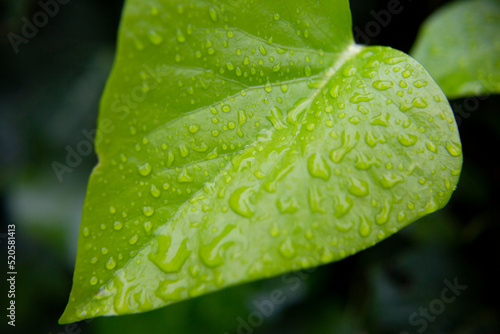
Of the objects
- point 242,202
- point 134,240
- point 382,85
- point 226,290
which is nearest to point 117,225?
point 134,240

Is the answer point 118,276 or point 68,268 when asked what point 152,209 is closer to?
point 118,276

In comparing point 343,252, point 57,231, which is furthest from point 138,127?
point 57,231

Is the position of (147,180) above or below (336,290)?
above

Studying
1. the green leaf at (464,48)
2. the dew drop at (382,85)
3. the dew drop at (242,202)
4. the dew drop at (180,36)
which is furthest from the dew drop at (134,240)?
the green leaf at (464,48)

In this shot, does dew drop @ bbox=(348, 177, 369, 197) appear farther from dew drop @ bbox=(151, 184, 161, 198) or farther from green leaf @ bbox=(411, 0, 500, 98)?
green leaf @ bbox=(411, 0, 500, 98)

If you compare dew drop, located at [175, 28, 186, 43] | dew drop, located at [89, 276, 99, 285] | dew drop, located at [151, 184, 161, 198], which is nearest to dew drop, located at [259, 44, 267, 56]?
dew drop, located at [175, 28, 186, 43]

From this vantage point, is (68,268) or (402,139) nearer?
(402,139)

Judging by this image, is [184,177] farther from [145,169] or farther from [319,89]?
[319,89]

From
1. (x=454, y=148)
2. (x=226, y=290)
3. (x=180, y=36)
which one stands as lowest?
(x=226, y=290)
